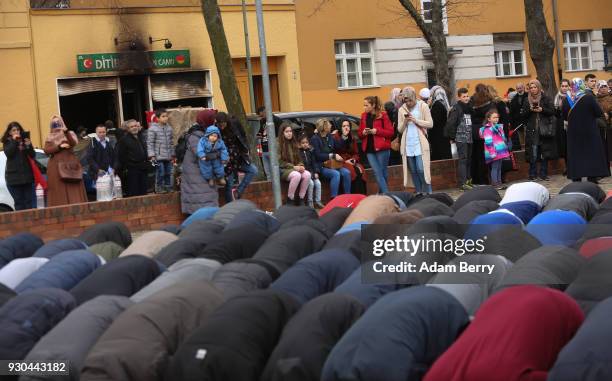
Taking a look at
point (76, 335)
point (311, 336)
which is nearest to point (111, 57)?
point (76, 335)

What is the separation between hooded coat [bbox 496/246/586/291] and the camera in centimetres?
660

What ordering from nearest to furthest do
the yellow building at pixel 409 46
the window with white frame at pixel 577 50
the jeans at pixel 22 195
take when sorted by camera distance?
1. the jeans at pixel 22 195
2. the yellow building at pixel 409 46
3. the window with white frame at pixel 577 50

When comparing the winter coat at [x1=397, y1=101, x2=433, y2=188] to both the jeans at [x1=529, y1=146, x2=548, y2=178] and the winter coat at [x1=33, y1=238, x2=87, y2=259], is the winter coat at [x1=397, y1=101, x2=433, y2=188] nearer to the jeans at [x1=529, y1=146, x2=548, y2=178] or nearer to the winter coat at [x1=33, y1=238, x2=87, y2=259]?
the jeans at [x1=529, y1=146, x2=548, y2=178]

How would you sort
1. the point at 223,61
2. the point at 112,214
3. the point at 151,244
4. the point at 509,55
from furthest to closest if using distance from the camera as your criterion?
the point at 509,55 → the point at 223,61 → the point at 112,214 → the point at 151,244

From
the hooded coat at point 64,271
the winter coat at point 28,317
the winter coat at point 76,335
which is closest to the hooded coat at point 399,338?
the winter coat at point 76,335

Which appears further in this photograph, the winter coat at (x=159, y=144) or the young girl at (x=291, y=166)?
the winter coat at (x=159, y=144)

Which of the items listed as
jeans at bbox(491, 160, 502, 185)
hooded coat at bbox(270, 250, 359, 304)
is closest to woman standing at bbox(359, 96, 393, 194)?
jeans at bbox(491, 160, 502, 185)

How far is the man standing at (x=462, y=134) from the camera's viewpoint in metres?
19.9

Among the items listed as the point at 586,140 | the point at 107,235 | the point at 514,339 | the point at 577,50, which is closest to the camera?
the point at 514,339

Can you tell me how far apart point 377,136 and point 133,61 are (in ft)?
44.8

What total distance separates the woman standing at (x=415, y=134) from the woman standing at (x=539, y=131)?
3.23m

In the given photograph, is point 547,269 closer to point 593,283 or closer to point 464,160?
point 593,283

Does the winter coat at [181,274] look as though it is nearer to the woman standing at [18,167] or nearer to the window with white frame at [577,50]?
the woman standing at [18,167]

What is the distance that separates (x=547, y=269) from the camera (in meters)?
6.69
